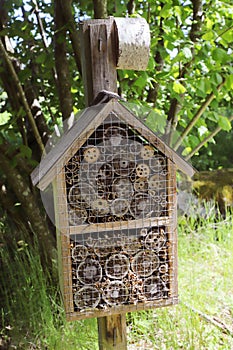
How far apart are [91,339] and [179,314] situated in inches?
20.6

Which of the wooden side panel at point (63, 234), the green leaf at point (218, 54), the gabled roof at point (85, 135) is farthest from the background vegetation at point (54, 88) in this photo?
the wooden side panel at point (63, 234)

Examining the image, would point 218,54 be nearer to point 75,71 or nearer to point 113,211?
point 113,211

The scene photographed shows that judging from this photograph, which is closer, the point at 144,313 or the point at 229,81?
the point at 229,81

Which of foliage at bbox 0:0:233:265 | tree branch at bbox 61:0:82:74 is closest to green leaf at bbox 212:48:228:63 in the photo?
foliage at bbox 0:0:233:265

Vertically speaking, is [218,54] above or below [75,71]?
below

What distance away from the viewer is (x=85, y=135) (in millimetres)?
1434

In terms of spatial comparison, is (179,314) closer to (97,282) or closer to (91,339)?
(91,339)

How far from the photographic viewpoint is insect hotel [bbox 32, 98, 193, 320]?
1453mm

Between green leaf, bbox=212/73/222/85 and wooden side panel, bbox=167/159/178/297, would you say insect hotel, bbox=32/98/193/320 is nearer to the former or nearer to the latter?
wooden side panel, bbox=167/159/178/297

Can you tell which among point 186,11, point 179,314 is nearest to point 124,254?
point 179,314

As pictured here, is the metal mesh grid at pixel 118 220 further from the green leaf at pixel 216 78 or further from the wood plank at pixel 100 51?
the green leaf at pixel 216 78

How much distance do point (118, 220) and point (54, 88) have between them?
1.85 m

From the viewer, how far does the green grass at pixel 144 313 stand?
241 cm

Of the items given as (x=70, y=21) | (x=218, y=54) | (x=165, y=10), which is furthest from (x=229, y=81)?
(x=70, y=21)
